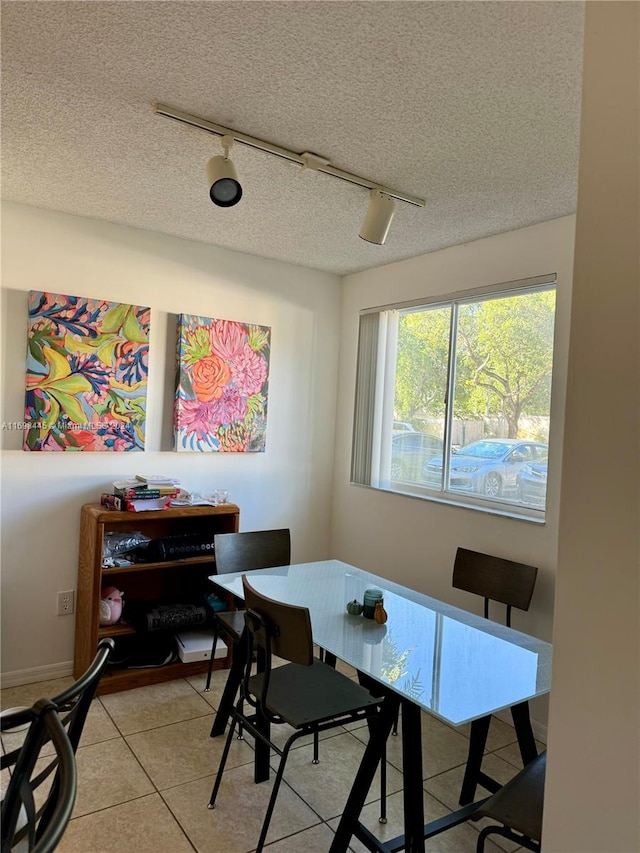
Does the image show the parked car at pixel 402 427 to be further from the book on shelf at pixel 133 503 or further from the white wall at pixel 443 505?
the book on shelf at pixel 133 503

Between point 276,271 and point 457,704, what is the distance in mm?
2929

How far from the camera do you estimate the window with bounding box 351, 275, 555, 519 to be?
2949 millimetres

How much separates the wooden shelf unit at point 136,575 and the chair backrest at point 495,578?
4.20 feet

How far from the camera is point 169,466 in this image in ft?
11.3

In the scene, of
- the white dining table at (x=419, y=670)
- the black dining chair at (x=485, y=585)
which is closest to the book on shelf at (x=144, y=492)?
the white dining table at (x=419, y=670)

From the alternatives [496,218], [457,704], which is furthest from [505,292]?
[457,704]

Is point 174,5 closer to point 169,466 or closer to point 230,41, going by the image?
point 230,41

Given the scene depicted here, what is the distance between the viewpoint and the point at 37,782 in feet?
3.73

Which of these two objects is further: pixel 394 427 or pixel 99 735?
pixel 394 427

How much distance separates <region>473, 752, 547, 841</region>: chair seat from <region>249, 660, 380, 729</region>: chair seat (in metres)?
0.56

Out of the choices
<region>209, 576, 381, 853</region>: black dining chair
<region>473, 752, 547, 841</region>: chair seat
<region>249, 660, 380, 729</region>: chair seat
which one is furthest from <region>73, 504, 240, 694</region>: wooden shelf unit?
<region>473, 752, 547, 841</region>: chair seat

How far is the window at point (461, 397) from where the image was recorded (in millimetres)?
2949

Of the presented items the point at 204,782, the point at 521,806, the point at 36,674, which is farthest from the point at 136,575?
the point at 521,806

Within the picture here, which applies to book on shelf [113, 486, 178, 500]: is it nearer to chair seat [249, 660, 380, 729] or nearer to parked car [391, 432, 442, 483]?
chair seat [249, 660, 380, 729]
